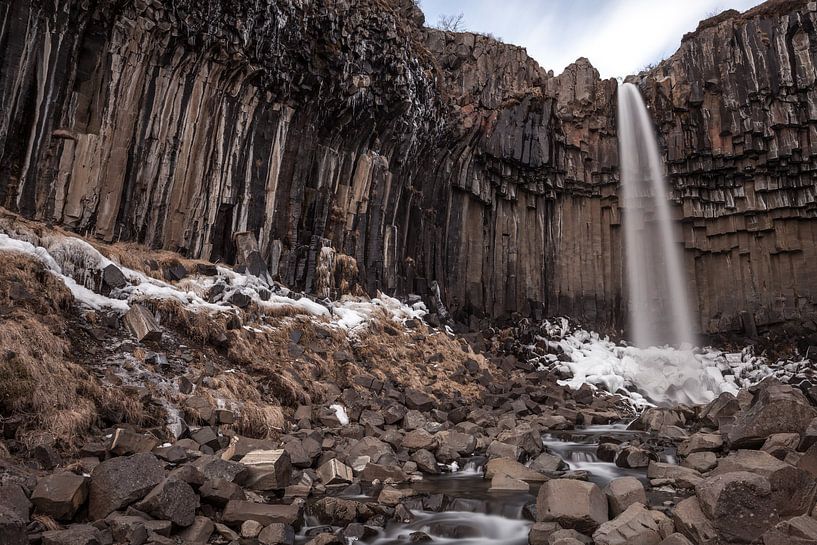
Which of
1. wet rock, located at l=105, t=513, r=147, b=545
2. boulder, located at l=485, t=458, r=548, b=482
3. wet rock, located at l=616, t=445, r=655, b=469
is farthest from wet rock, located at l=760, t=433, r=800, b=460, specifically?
wet rock, located at l=105, t=513, r=147, b=545

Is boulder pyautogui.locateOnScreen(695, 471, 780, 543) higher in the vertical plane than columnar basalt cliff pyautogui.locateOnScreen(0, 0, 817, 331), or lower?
lower

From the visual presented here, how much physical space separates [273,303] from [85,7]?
8.97 m

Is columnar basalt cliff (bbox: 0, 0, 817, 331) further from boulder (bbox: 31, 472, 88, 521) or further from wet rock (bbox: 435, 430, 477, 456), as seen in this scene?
boulder (bbox: 31, 472, 88, 521)

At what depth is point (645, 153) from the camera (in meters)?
28.7

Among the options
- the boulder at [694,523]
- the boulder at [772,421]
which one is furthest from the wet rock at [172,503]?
the boulder at [772,421]

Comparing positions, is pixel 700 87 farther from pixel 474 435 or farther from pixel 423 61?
pixel 474 435

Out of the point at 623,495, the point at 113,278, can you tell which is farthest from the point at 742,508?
the point at 113,278

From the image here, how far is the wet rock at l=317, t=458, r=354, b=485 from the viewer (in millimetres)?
8023

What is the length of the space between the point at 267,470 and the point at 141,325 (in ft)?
15.0

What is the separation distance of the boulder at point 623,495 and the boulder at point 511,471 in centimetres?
189

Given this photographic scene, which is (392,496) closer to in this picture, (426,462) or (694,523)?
(426,462)

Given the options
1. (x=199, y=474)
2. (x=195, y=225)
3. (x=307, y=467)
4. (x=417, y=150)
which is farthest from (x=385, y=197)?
(x=199, y=474)

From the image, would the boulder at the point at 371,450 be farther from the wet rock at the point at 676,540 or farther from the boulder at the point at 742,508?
the boulder at the point at 742,508

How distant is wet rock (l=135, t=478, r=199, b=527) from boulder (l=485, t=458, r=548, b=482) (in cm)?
484
